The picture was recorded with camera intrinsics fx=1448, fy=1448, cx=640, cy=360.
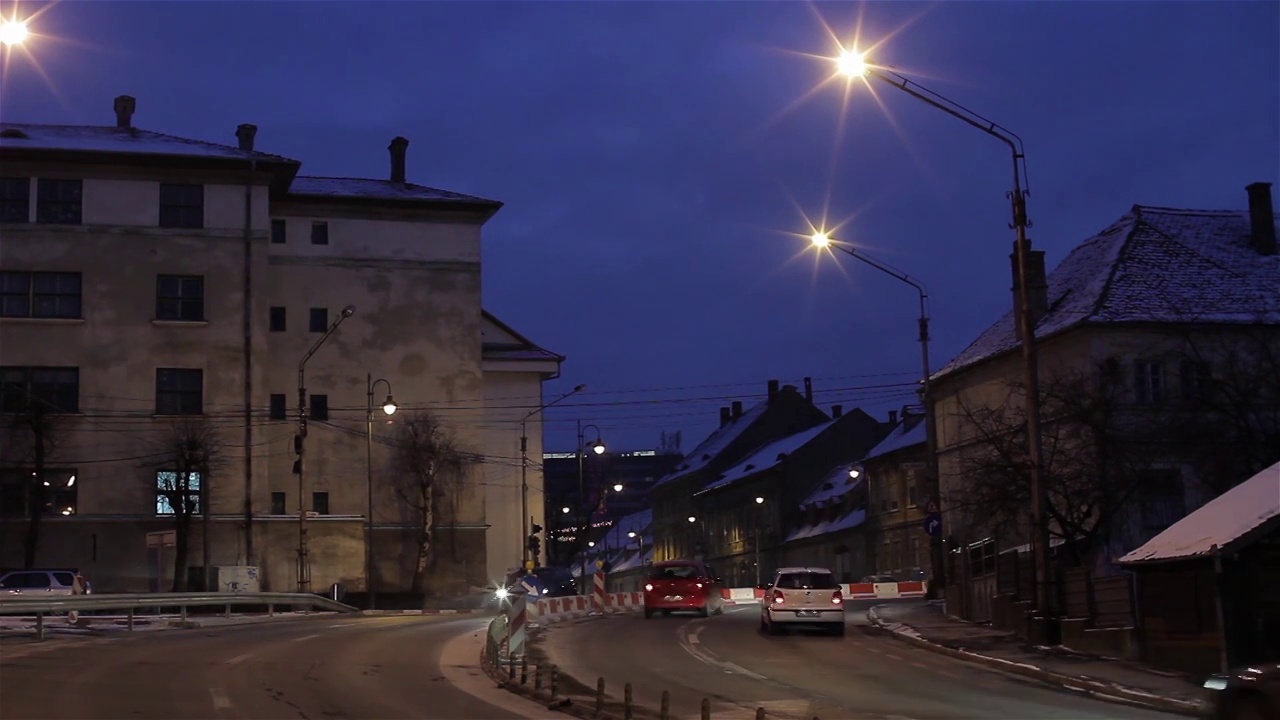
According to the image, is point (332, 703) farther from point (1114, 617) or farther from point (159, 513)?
point (159, 513)

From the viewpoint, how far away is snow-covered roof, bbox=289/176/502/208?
6631 centimetres

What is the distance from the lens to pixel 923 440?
78000 millimetres

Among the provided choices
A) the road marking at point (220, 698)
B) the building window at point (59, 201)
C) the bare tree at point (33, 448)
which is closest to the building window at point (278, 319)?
the building window at point (59, 201)

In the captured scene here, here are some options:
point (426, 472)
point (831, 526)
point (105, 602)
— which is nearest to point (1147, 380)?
point (426, 472)

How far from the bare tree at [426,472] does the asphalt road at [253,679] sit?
1315 inches

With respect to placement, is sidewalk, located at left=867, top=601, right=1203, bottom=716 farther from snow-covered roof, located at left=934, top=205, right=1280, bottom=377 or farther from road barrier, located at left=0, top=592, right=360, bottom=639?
snow-covered roof, located at left=934, top=205, right=1280, bottom=377

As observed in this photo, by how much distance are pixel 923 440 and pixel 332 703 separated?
2460 inches

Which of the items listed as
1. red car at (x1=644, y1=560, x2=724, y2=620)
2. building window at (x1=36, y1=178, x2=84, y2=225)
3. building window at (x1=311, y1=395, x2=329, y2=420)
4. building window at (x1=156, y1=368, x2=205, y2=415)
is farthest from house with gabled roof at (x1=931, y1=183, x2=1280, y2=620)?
building window at (x1=36, y1=178, x2=84, y2=225)

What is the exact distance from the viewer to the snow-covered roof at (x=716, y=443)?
116062 millimetres

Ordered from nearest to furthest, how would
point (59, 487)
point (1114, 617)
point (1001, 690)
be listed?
point (1001, 690) < point (1114, 617) < point (59, 487)

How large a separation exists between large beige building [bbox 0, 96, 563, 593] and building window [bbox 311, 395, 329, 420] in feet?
0.21

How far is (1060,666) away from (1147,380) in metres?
29.6

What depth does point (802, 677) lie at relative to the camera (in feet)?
77.0

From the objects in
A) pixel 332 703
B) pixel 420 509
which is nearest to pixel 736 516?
pixel 420 509
